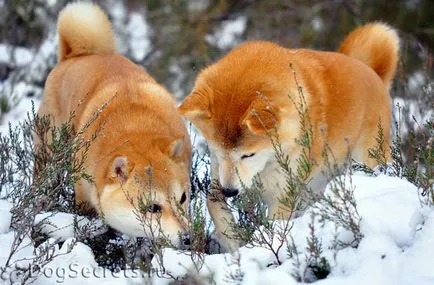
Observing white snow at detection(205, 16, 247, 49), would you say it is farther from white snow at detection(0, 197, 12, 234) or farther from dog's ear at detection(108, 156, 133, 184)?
white snow at detection(0, 197, 12, 234)

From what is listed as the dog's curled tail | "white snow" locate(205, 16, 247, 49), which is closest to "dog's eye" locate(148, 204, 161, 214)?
the dog's curled tail

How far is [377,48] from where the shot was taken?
228 inches

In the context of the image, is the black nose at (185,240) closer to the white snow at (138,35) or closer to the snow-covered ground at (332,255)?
the snow-covered ground at (332,255)

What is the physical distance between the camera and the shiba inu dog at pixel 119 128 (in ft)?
14.4

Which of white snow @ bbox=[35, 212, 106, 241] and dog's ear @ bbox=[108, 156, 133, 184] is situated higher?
dog's ear @ bbox=[108, 156, 133, 184]

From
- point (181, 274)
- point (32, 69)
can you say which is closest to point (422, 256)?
point (181, 274)

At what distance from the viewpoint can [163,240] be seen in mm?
3770

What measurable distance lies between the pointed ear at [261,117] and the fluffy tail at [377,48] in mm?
1852

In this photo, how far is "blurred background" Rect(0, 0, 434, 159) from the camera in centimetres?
895

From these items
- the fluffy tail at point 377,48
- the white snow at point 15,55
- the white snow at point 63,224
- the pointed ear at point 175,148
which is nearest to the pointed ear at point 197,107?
the pointed ear at point 175,148

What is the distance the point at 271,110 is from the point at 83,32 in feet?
7.34

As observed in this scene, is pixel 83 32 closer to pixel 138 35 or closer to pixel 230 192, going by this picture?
pixel 230 192

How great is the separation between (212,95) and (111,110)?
33.9 inches

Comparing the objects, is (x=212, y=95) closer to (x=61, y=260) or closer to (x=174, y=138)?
(x=174, y=138)
